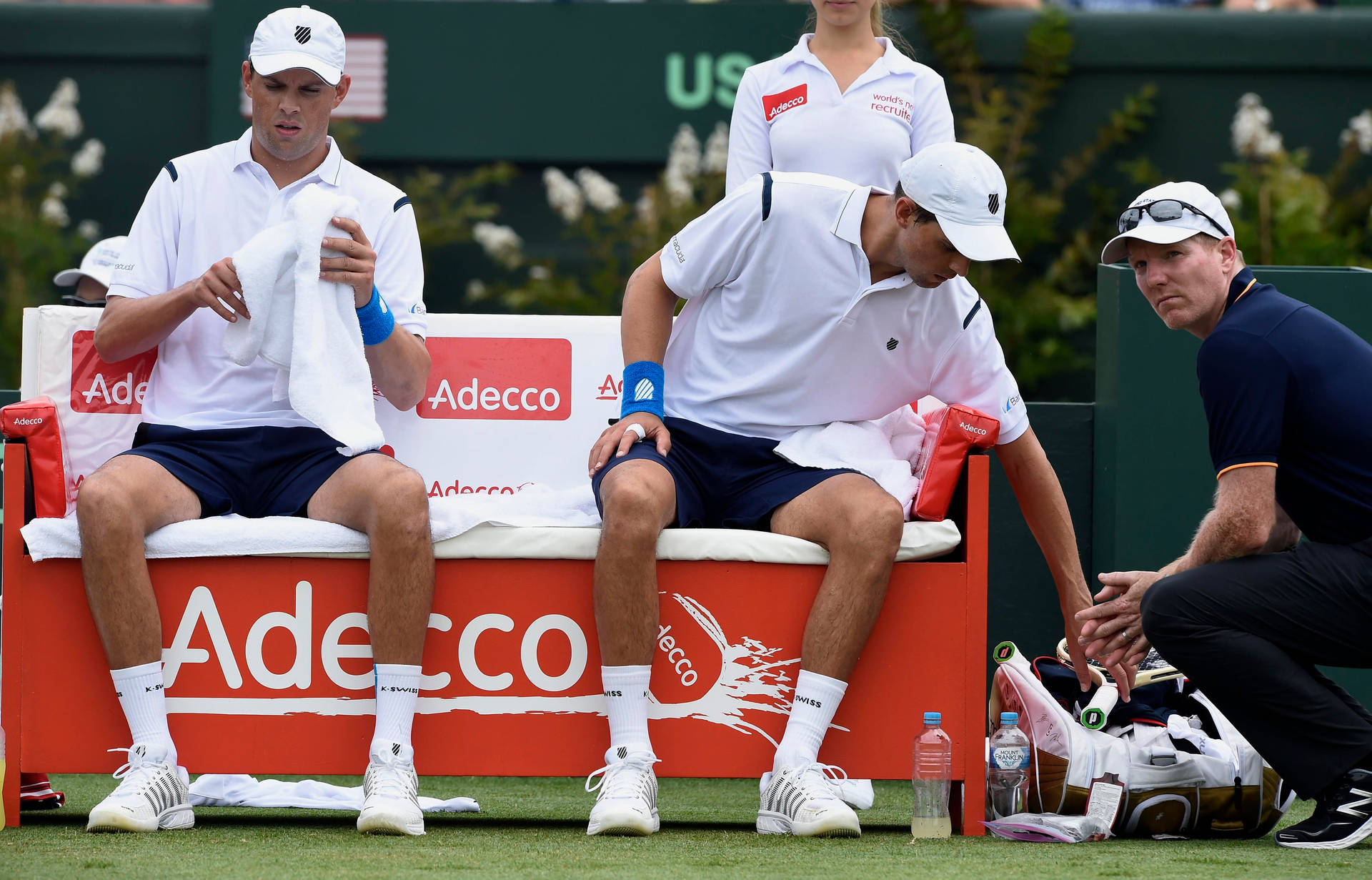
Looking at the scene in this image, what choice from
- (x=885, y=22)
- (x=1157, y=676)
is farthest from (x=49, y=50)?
(x=1157, y=676)

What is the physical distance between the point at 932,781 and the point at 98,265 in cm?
281

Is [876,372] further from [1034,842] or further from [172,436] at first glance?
[172,436]

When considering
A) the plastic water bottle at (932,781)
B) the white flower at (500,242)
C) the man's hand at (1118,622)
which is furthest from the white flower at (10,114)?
the man's hand at (1118,622)

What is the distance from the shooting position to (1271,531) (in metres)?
3.46

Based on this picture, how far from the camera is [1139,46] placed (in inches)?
265

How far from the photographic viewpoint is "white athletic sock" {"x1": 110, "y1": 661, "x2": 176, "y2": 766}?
3.36 metres

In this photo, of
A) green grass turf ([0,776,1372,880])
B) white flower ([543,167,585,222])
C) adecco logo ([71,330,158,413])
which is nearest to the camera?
green grass turf ([0,776,1372,880])

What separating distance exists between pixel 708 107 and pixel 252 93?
319 cm

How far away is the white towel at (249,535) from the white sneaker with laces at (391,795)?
425 millimetres

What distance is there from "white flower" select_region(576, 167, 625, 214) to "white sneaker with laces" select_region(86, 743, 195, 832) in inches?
143

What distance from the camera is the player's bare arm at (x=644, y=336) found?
11.6 feet

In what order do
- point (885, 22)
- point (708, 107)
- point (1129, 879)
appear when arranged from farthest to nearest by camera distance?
point (708, 107) < point (885, 22) < point (1129, 879)

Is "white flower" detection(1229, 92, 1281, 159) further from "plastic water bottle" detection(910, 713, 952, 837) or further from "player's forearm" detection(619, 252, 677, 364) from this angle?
"plastic water bottle" detection(910, 713, 952, 837)

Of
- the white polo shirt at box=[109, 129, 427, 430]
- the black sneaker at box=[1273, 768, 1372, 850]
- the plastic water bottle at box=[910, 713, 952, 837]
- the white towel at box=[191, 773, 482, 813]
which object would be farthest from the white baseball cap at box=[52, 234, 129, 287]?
the black sneaker at box=[1273, 768, 1372, 850]
